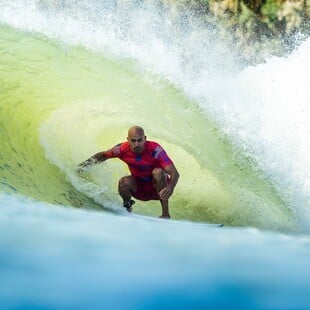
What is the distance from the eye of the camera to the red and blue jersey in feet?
19.0

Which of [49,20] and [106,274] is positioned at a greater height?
[49,20]

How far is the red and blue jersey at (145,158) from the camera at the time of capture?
5.79 m

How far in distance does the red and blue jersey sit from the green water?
34cm

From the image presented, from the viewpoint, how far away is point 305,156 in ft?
29.2

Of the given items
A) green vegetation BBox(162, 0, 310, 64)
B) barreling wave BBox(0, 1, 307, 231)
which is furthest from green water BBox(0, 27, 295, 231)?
green vegetation BBox(162, 0, 310, 64)

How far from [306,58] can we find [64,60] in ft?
13.9

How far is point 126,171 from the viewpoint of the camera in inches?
267

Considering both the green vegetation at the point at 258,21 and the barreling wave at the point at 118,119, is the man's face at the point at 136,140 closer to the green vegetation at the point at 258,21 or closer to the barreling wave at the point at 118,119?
the barreling wave at the point at 118,119

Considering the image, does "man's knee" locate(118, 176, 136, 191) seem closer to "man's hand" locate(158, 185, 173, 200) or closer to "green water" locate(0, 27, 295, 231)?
"green water" locate(0, 27, 295, 231)

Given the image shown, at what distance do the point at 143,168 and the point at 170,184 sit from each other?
355 mm

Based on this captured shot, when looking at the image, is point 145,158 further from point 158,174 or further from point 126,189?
point 126,189

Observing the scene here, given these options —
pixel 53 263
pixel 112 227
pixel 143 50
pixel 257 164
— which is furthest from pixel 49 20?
pixel 53 263

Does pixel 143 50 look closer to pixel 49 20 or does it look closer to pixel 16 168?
pixel 49 20

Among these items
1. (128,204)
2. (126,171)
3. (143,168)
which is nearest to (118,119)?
(126,171)
